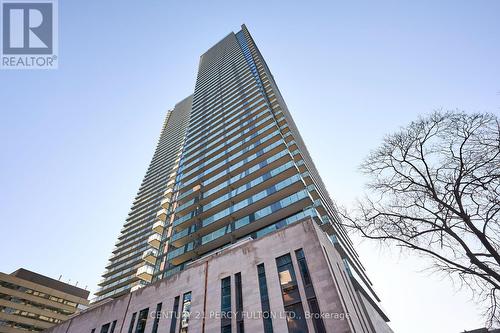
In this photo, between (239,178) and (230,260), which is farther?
(239,178)

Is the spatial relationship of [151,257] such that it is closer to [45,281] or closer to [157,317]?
[157,317]

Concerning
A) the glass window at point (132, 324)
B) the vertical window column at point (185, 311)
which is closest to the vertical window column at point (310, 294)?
the vertical window column at point (185, 311)

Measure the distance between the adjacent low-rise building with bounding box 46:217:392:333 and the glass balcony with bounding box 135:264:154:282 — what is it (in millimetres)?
16902

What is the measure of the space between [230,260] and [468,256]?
15.3 meters

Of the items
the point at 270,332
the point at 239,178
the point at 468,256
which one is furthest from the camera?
the point at 239,178

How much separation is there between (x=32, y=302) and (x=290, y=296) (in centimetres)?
6237

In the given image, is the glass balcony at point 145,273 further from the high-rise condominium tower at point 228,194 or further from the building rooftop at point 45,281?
the building rooftop at point 45,281

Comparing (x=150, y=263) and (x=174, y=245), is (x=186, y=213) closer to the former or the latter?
(x=174, y=245)

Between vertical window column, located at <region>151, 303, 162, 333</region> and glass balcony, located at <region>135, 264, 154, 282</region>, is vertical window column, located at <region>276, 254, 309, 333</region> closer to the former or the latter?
vertical window column, located at <region>151, 303, 162, 333</region>

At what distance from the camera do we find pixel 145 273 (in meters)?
41.3

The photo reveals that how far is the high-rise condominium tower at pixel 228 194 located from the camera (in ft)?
97.6

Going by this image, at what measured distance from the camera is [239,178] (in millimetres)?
35688

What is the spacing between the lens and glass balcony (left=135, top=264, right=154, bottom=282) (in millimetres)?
40956

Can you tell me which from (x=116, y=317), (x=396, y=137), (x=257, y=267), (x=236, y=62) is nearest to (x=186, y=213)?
(x=116, y=317)
